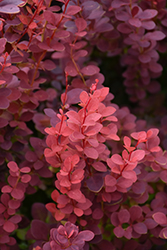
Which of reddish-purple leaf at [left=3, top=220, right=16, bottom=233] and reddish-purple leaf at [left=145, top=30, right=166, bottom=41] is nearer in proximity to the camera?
reddish-purple leaf at [left=3, top=220, right=16, bottom=233]

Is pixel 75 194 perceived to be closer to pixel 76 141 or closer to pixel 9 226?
pixel 76 141

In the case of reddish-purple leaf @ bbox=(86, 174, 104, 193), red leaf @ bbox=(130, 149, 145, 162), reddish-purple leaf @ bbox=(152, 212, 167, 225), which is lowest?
reddish-purple leaf @ bbox=(152, 212, 167, 225)

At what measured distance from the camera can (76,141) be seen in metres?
0.68

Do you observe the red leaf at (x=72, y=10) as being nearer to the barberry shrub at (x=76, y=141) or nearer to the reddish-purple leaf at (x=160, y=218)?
the barberry shrub at (x=76, y=141)

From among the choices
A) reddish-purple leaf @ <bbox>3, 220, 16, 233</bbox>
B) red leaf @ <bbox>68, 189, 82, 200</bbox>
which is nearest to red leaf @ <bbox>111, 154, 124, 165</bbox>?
red leaf @ <bbox>68, 189, 82, 200</bbox>

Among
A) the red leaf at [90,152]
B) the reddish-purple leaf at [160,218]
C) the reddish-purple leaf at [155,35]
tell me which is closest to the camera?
the red leaf at [90,152]

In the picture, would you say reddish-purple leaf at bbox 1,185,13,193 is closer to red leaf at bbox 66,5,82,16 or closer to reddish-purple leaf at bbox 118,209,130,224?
reddish-purple leaf at bbox 118,209,130,224

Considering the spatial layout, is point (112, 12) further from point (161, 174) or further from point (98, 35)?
point (161, 174)

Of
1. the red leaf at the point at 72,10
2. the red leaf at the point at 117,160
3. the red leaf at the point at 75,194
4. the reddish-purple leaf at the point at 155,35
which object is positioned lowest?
the red leaf at the point at 75,194

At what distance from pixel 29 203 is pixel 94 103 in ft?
2.42

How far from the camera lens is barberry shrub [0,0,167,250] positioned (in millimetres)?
684

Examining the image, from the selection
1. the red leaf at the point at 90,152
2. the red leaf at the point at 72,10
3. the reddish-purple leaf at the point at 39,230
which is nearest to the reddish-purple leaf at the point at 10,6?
the red leaf at the point at 72,10

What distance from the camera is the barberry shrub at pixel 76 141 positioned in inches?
26.9

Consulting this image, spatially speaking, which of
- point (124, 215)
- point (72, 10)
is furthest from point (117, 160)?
point (72, 10)
